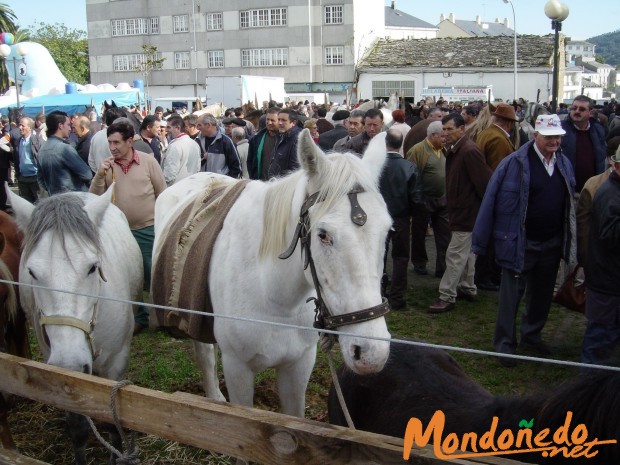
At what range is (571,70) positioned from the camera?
96.2 metres

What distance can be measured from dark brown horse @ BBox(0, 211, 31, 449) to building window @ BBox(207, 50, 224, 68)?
50.5 meters

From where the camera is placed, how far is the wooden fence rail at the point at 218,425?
1705 millimetres

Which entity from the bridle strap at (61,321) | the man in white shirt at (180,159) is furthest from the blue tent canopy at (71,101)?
the bridle strap at (61,321)

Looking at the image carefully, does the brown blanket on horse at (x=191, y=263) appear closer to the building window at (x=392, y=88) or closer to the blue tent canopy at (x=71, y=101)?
the blue tent canopy at (x=71, y=101)

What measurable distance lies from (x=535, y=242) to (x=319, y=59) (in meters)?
46.6

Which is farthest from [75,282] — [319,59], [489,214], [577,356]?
[319,59]

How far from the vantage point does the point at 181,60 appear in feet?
175

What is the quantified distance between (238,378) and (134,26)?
58.1m

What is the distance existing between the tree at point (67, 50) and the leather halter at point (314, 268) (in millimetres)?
66621

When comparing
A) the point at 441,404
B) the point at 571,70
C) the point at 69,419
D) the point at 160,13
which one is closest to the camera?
the point at 441,404

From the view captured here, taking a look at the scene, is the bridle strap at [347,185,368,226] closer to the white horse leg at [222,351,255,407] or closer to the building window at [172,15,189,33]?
the white horse leg at [222,351,255,407]

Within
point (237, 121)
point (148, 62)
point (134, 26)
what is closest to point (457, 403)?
point (237, 121)

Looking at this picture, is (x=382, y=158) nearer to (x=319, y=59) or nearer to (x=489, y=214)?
(x=489, y=214)

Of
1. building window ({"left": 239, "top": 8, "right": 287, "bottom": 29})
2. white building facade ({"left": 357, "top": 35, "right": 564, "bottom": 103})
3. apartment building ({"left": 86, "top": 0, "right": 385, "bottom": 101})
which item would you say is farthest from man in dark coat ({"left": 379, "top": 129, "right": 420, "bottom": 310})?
building window ({"left": 239, "top": 8, "right": 287, "bottom": 29})
